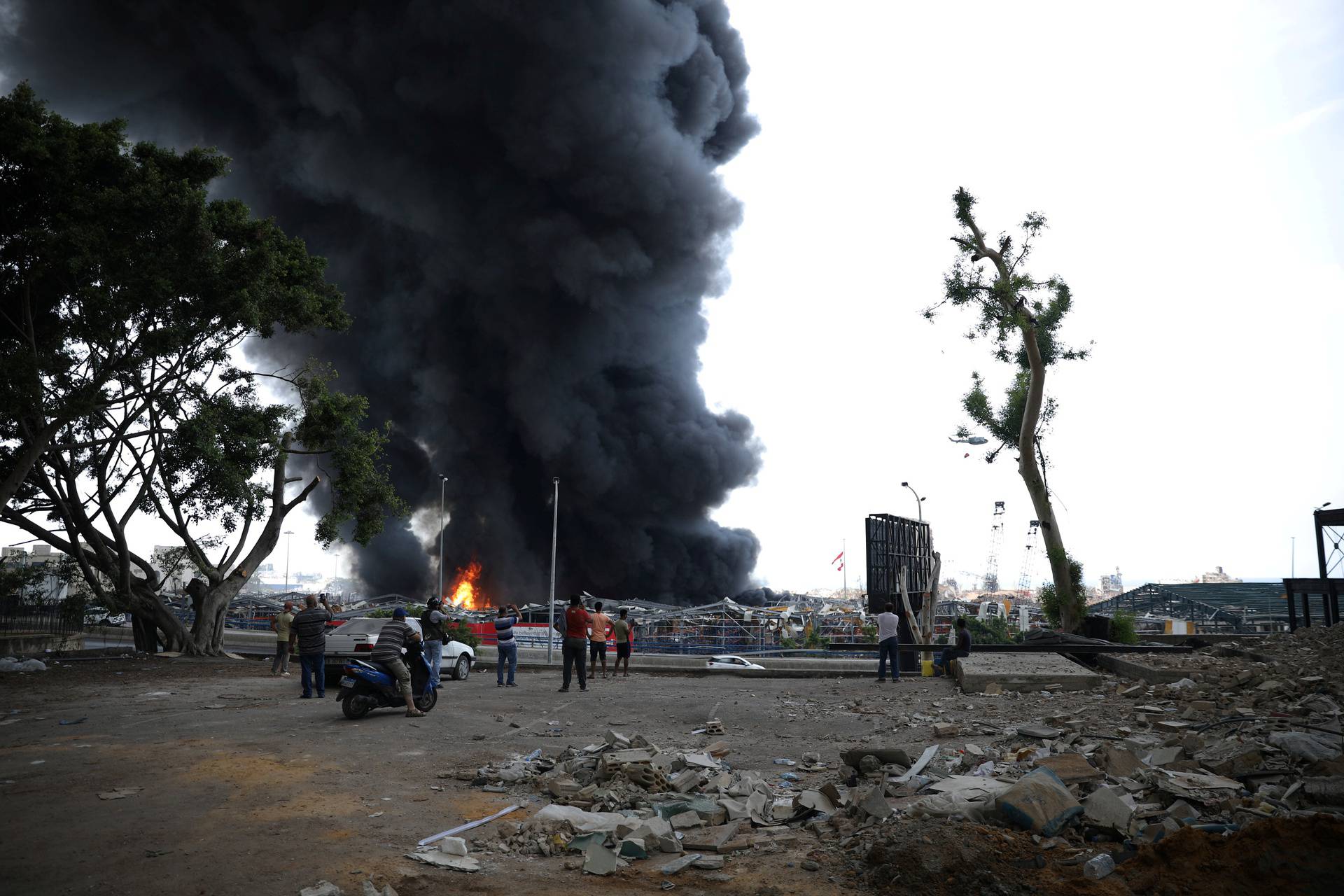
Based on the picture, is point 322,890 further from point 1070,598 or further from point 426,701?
point 1070,598

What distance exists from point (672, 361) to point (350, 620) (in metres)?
44.7

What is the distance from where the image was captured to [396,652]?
1023 cm

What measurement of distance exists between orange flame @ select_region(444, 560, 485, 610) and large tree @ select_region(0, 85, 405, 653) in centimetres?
3003

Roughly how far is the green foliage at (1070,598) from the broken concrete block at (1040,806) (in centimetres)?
1999

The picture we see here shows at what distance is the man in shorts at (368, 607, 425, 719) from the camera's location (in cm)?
1016

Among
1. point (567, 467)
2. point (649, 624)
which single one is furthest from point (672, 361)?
point (649, 624)

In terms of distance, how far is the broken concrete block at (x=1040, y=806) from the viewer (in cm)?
458

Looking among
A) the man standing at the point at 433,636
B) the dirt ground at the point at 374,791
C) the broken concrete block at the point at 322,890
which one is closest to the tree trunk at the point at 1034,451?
the dirt ground at the point at 374,791

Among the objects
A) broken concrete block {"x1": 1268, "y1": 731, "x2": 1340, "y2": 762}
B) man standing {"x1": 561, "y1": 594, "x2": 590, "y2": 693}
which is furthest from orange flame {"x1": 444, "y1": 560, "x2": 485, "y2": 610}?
broken concrete block {"x1": 1268, "y1": 731, "x2": 1340, "y2": 762}

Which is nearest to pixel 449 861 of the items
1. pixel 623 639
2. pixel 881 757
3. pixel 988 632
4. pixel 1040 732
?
pixel 881 757

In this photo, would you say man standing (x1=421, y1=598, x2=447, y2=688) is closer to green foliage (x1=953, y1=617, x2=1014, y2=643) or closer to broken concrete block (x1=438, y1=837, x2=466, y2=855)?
broken concrete block (x1=438, y1=837, x2=466, y2=855)

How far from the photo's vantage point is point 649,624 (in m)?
33.8

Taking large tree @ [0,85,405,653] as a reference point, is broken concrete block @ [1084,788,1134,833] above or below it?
below

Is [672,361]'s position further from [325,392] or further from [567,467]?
[325,392]
